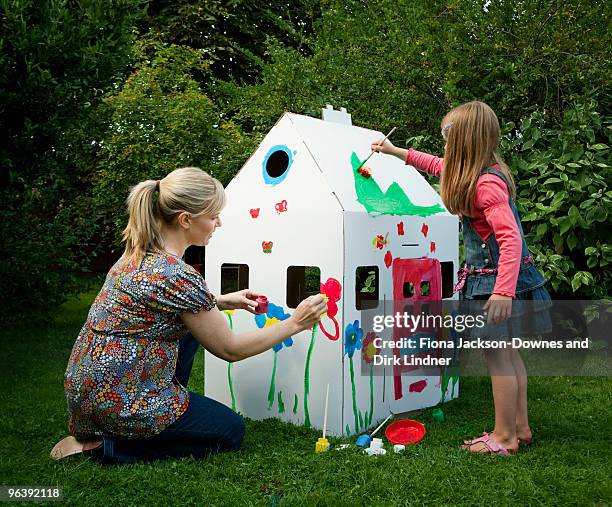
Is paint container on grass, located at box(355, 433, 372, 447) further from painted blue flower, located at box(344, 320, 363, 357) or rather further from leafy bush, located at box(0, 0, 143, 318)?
leafy bush, located at box(0, 0, 143, 318)

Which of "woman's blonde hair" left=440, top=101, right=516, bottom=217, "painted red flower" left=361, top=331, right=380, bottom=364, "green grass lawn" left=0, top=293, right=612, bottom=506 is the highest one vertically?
"woman's blonde hair" left=440, top=101, right=516, bottom=217

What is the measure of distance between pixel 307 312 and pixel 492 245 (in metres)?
0.82

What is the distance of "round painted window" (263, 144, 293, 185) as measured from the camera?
3.28m

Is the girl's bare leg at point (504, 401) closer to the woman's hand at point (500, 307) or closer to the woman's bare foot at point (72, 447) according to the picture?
the woman's hand at point (500, 307)

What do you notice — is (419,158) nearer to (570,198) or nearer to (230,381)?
(230,381)

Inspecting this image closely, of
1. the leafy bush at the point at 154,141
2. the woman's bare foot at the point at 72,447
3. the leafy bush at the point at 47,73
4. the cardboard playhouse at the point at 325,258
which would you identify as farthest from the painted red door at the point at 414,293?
the leafy bush at the point at 154,141

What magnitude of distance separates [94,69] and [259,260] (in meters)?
1.76

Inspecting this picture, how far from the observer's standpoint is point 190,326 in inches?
101

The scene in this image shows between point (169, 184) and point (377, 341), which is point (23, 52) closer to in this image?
point (169, 184)

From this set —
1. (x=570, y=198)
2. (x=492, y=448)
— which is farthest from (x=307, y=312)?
(x=570, y=198)

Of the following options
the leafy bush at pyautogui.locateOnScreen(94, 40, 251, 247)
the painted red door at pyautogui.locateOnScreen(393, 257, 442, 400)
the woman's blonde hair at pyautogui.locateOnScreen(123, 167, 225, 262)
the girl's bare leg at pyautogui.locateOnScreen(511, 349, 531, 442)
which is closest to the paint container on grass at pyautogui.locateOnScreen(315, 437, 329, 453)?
the painted red door at pyautogui.locateOnScreen(393, 257, 442, 400)

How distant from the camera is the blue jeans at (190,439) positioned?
2633 millimetres

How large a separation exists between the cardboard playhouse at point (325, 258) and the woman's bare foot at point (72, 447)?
87cm

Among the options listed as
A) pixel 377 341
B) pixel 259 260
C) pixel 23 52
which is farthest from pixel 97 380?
pixel 23 52
